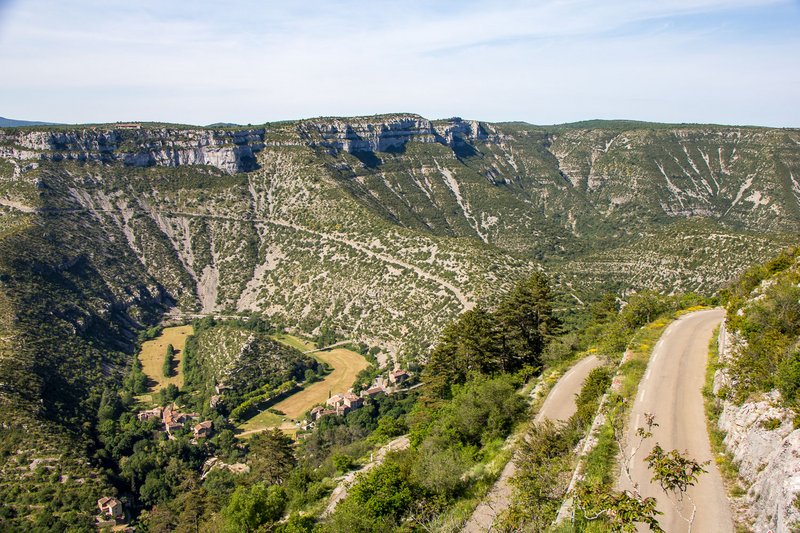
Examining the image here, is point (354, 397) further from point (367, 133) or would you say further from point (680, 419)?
point (367, 133)

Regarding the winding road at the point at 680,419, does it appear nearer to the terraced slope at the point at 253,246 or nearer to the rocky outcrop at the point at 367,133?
the terraced slope at the point at 253,246

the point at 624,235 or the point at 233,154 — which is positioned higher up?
the point at 233,154

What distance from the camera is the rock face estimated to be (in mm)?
12508

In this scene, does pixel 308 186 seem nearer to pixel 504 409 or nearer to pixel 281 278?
pixel 281 278

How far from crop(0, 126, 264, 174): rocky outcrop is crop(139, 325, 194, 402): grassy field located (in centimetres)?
5600

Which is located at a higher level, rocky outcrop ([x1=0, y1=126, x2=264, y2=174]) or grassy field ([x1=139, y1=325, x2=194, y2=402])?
rocky outcrop ([x1=0, y1=126, x2=264, y2=174])

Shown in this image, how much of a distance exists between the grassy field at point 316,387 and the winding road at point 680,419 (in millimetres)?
46198

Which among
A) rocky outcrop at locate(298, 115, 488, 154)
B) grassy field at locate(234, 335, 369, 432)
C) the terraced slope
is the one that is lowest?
grassy field at locate(234, 335, 369, 432)

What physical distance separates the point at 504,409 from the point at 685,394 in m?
9.10

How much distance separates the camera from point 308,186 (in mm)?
121750

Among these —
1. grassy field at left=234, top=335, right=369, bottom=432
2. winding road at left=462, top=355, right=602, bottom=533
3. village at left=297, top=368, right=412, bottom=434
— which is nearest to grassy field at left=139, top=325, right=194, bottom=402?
grassy field at left=234, top=335, right=369, bottom=432

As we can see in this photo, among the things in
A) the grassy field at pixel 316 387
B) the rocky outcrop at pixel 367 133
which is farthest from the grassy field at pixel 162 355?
the rocky outcrop at pixel 367 133

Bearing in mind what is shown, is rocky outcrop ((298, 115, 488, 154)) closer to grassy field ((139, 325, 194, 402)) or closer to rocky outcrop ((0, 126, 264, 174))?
rocky outcrop ((0, 126, 264, 174))

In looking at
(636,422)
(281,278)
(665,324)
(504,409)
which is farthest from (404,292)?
(636,422)
